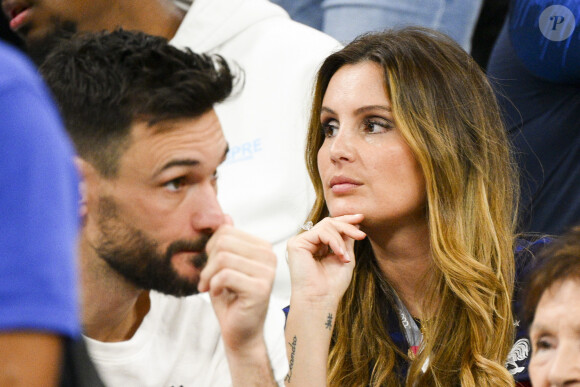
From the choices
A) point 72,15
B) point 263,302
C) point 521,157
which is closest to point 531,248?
point 521,157

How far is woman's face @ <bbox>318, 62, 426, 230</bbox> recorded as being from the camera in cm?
142

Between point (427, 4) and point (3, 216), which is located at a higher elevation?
point (3, 216)

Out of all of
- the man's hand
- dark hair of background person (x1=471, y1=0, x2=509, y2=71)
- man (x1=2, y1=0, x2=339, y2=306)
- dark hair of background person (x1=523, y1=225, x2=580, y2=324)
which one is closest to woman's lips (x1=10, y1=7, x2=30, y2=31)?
man (x1=2, y1=0, x2=339, y2=306)

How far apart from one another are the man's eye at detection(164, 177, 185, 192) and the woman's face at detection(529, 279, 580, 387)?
0.41 m

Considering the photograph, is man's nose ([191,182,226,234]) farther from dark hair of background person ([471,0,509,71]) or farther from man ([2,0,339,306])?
dark hair of background person ([471,0,509,71])

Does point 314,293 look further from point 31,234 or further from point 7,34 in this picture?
point 31,234

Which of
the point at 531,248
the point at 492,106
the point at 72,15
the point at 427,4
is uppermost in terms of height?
the point at 72,15

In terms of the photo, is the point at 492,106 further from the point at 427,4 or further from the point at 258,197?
the point at 258,197

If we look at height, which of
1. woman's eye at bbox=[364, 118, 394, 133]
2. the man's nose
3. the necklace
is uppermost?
the man's nose

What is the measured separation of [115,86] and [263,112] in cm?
32

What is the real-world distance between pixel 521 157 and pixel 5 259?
1177 mm

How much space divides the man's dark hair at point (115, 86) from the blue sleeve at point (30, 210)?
252mm

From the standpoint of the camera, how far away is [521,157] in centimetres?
161

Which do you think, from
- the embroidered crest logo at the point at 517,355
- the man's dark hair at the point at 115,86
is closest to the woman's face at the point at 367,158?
the embroidered crest logo at the point at 517,355
